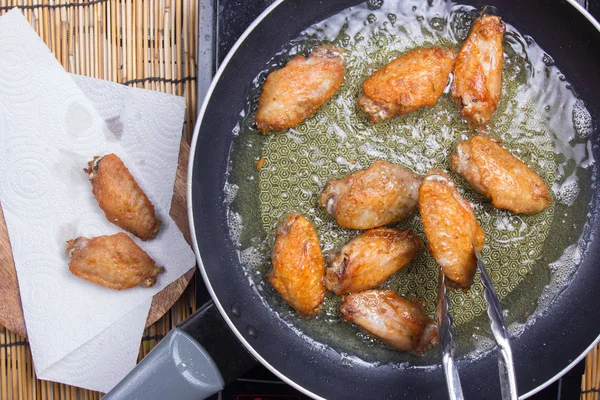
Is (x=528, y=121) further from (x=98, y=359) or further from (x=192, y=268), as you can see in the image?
(x=98, y=359)

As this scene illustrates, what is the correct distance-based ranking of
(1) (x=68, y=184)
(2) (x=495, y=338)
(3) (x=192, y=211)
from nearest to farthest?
1. (2) (x=495, y=338)
2. (3) (x=192, y=211)
3. (1) (x=68, y=184)

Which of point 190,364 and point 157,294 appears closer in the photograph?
point 190,364

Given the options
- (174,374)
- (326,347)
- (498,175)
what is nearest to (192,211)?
(174,374)

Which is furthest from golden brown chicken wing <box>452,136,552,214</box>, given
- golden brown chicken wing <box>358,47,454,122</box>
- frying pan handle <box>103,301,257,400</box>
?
frying pan handle <box>103,301,257,400</box>

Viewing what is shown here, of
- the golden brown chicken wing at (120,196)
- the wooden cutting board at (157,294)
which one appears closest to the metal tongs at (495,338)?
the wooden cutting board at (157,294)

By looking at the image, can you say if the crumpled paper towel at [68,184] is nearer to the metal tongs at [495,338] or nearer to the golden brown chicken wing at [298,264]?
the golden brown chicken wing at [298,264]

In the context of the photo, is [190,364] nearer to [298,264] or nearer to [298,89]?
[298,264]
